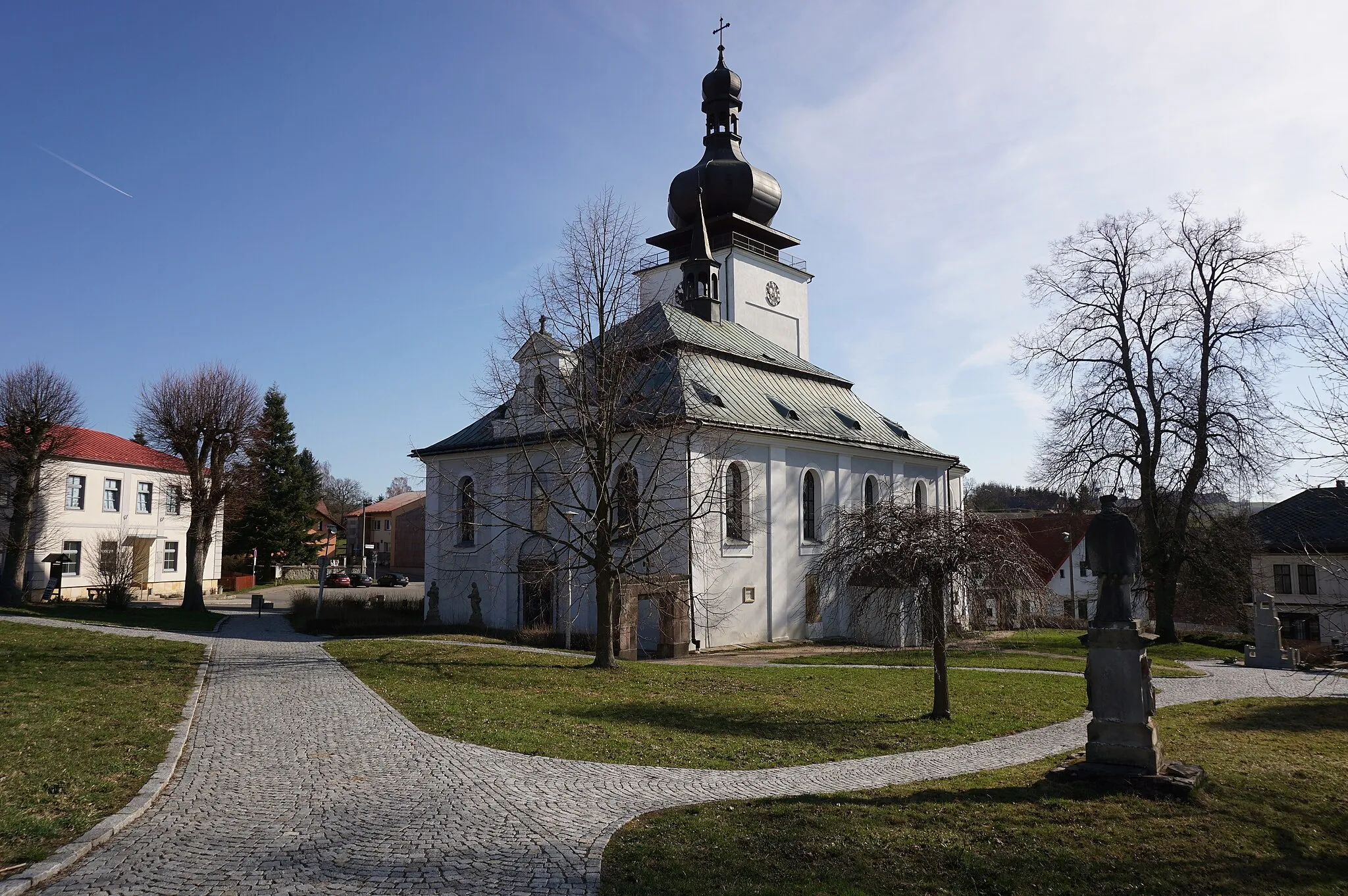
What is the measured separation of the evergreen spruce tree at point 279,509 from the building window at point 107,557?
57.6 ft

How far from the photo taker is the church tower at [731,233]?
38.4m

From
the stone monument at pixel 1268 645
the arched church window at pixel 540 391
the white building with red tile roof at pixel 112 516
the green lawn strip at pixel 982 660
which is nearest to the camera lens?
the arched church window at pixel 540 391

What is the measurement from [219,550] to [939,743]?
150ft

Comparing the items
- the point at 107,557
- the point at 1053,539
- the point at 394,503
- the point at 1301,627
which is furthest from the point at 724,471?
the point at 394,503

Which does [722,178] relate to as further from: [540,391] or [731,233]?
[540,391]

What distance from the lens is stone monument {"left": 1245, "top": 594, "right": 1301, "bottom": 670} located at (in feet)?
78.8

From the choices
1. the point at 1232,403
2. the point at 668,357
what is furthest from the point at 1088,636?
the point at 1232,403

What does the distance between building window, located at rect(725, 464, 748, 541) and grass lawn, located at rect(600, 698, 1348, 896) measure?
16566 mm

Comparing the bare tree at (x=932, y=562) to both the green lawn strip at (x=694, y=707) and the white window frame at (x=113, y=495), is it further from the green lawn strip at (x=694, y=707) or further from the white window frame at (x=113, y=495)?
the white window frame at (x=113, y=495)

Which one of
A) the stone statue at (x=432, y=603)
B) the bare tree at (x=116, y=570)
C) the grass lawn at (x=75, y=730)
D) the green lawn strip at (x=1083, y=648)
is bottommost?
the green lawn strip at (x=1083, y=648)

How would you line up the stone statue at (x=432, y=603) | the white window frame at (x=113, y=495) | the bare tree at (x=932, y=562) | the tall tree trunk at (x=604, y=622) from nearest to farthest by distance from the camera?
the bare tree at (x=932, y=562), the tall tree trunk at (x=604, y=622), the stone statue at (x=432, y=603), the white window frame at (x=113, y=495)

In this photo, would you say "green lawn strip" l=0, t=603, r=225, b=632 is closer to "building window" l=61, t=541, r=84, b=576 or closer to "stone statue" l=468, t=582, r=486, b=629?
"building window" l=61, t=541, r=84, b=576

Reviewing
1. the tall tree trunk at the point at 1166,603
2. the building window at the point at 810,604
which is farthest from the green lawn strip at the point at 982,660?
the tall tree trunk at the point at 1166,603

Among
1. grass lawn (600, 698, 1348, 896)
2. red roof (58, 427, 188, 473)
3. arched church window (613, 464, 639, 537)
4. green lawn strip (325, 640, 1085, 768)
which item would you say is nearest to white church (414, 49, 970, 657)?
arched church window (613, 464, 639, 537)
